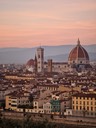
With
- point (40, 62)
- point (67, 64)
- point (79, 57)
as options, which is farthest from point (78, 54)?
point (40, 62)

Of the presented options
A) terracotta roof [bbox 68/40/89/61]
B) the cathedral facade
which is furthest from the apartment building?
terracotta roof [bbox 68/40/89/61]

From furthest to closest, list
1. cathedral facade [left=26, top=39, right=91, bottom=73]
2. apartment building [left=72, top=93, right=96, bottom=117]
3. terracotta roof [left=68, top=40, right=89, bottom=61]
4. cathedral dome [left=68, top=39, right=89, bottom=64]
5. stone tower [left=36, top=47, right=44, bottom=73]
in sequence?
1. terracotta roof [left=68, top=40, right=89, bottom=61]
2. cathedral dome [left=68, top=39, right=89, bottom=64]
3. cathedral facade [left=26, top=39, right=91, bottom=73]
4. stone tower [left=36, top=47, right=44, bottom=73]
5. apartment building [left=72, top=93, right=96, bottom=117]

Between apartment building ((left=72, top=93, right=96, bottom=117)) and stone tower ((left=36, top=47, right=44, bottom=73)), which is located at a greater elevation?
stone tower ((left=36, top=47, right=44, bottom=73))

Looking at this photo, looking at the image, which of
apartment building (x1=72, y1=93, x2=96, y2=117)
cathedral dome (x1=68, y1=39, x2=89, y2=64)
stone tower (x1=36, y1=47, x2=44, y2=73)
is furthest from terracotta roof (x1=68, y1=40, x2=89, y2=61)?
apartment building (x1=72, y1=93, x2=96, y2=117)

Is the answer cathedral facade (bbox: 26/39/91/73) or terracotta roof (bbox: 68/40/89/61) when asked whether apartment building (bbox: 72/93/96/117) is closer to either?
cathedral facade (bbox: 26/39/91/73)

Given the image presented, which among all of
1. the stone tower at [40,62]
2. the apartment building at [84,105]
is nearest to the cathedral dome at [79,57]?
the stone tower at [40,62]

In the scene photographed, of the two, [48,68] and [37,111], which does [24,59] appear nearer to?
[48,68]

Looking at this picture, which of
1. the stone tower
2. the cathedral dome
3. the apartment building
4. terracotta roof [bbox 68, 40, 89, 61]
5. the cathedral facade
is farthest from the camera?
terracotta roof [bbox 68, 40, 89, 61]

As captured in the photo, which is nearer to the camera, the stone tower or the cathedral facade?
the stone tower

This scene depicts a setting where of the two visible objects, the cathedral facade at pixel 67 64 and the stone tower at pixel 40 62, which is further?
the cathedral facade at pixel 67 64

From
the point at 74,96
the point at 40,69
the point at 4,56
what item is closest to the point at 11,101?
the point at 74,96

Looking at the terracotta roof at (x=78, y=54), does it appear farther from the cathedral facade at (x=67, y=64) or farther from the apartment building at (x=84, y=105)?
the apartment building at (x=84, y=105)
